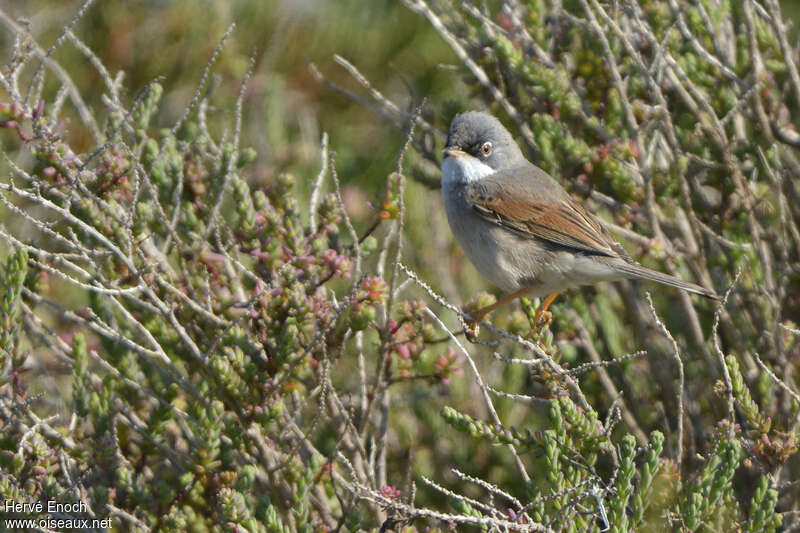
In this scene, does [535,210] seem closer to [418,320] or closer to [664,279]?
[664,279]

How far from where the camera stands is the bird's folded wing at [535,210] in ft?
13.0

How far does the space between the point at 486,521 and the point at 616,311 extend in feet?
8.27

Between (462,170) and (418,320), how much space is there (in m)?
1.23

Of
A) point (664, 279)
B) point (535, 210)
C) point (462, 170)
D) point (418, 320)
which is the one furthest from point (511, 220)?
point (418, 320)

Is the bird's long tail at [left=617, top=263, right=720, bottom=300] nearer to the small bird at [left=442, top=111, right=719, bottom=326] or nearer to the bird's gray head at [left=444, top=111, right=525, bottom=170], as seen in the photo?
the small bird at [left=442, top=111, right=719, bottom=326]

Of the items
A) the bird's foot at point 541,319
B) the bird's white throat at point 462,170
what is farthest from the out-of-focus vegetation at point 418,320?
the bird's white throat at point 462,170

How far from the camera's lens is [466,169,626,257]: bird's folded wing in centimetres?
397

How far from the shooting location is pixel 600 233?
3.96 metres

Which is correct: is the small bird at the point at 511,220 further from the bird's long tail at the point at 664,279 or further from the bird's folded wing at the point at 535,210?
the bird's long tail at the point at 664,279

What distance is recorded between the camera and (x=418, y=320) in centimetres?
321

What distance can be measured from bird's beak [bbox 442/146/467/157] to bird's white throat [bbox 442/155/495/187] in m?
0.09

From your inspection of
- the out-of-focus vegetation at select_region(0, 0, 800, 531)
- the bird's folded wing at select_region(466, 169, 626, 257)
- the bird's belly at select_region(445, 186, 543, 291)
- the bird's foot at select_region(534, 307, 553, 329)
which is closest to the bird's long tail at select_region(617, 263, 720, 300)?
the out-of-focus vegetation at select_region(0, 0, 800, 531)

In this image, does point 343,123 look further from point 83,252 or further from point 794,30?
point 83,252

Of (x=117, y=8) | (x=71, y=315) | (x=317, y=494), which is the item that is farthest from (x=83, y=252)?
(x=117, y=8)
